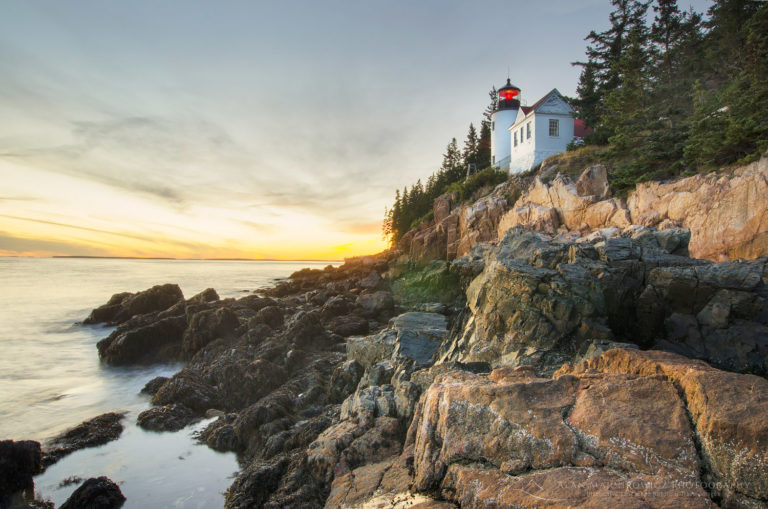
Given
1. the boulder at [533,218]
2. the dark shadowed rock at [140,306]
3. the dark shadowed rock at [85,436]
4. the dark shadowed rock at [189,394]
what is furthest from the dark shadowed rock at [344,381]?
the boulder at [533,218]

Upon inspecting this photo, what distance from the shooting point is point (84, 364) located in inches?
634

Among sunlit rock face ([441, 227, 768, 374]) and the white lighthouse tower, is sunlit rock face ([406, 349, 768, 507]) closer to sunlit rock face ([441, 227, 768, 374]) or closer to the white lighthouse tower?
sunlit rock face ([441, 227, 768, 374])

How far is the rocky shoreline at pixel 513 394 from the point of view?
3336 millimetres

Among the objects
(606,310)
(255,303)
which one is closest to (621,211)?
(606,310)

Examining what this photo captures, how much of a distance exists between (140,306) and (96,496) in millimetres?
19743

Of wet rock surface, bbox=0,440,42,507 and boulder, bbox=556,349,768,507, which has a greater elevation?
boulder, bbox=556,349,768,507

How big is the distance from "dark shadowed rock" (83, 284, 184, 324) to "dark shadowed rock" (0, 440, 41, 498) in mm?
17722

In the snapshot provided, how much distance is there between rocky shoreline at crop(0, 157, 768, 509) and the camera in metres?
3.34

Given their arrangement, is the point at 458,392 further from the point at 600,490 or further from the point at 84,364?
the point at 84,364

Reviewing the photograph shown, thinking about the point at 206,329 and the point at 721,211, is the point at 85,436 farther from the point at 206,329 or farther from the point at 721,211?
the point at 721,211

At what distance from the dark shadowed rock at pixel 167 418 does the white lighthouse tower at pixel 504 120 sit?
37.1 m

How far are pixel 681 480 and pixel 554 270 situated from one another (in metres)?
5.28

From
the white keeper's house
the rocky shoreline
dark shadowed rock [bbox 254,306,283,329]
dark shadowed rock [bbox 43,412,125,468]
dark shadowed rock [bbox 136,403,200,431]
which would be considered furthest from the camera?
the white keeper's house

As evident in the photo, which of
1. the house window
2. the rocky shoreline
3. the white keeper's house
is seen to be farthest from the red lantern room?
the rocky shoreline
